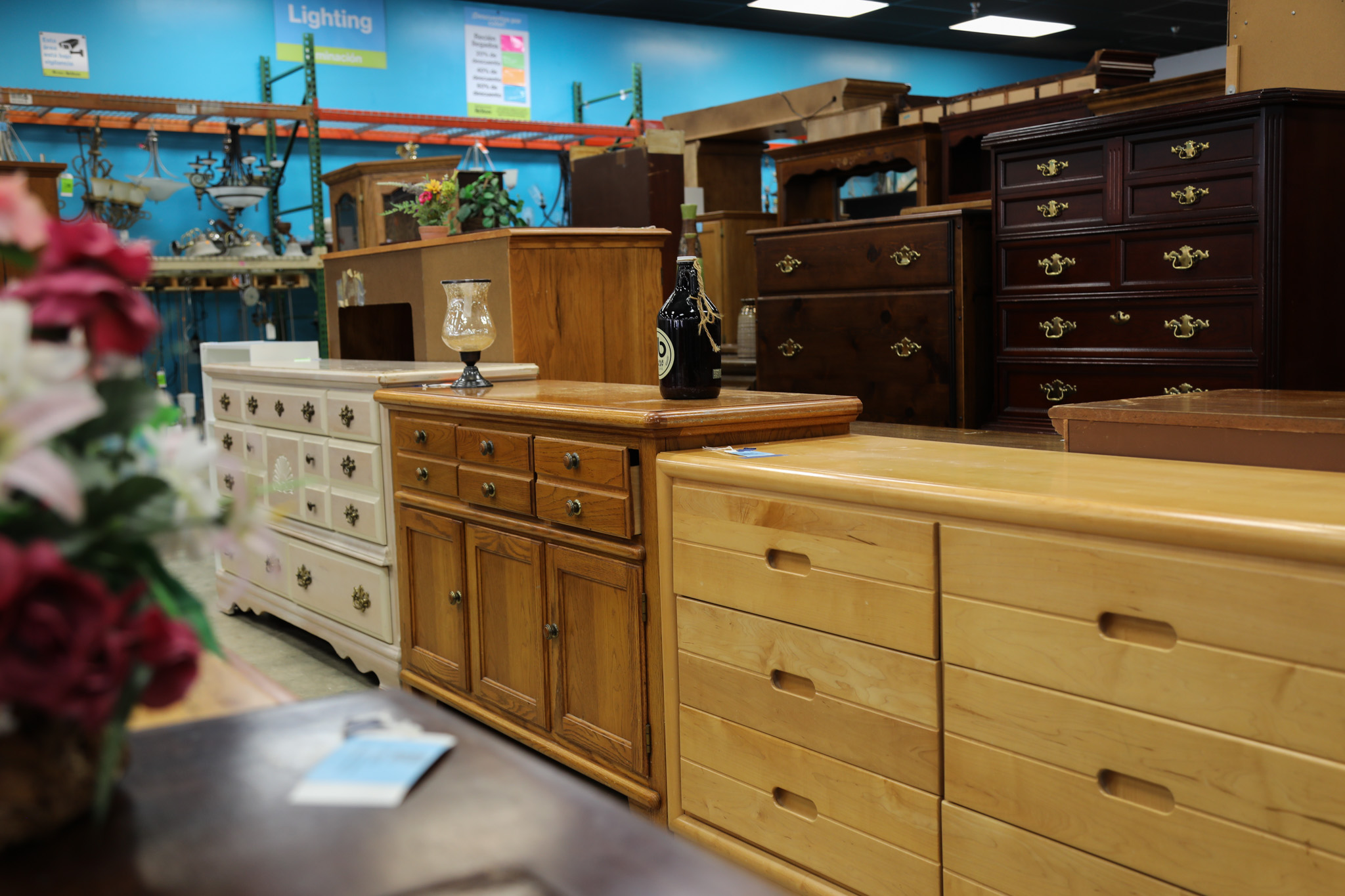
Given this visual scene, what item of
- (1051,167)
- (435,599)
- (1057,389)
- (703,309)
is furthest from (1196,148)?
(435,599)

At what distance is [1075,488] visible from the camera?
162cm

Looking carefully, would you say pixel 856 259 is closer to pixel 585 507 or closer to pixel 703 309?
pixel 703 309

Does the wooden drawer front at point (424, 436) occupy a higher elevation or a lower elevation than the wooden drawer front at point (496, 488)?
higher

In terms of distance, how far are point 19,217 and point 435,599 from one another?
2428mm

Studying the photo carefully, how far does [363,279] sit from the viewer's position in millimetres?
5059

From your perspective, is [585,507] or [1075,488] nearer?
[1075,488]

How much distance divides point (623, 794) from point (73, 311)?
1904 millimetres

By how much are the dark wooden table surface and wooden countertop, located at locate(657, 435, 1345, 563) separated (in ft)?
2.84

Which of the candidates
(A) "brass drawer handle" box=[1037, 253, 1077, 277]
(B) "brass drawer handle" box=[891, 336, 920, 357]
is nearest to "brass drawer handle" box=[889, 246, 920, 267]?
(B) "brass drawer handle" box=[891, 336, 920, 357]

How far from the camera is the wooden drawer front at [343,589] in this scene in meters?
3.36

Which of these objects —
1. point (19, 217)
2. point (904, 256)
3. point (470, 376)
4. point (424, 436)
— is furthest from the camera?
point (904, 256)

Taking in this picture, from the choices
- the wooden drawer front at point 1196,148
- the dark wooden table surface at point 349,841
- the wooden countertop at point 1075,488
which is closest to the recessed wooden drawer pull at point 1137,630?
the wooden countertop at point 1075,488

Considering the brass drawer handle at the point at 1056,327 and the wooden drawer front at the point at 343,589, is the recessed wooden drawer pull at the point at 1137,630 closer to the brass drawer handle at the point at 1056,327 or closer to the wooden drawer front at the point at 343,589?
the brass drawer handle at the point at 1056,327

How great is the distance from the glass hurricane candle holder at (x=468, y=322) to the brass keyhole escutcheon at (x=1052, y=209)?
1.75 m
